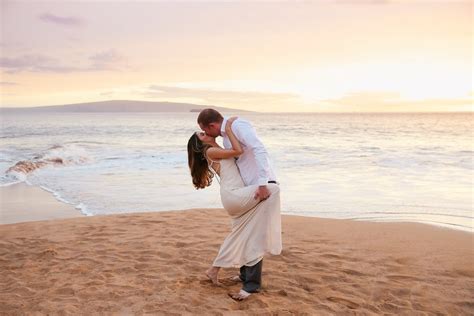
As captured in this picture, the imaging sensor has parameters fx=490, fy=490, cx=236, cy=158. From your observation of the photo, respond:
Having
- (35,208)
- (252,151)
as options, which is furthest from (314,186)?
(252,151)

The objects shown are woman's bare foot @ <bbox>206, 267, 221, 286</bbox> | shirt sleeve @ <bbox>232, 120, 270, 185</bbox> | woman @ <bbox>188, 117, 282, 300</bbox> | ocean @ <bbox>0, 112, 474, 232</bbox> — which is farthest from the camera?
ocean @ <bbox>0, 112, 474, 232</bbox>

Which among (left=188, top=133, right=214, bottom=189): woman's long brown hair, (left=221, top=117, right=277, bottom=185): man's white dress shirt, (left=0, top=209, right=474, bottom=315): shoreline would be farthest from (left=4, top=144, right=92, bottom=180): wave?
(left=221, top=117, right=277, bottom=185): man's white dress shirt

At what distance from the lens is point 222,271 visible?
571 centimetres

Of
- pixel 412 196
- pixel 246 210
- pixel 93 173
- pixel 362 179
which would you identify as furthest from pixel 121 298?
pixel 93 173

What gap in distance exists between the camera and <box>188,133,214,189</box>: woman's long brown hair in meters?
4.94

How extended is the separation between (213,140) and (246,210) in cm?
75

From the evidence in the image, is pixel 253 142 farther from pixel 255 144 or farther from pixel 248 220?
pixel 248 220

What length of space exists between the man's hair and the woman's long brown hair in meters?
0.40

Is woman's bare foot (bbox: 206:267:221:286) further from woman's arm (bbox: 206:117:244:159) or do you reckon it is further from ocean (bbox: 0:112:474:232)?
ocean (bbox: 0:112:474:232)

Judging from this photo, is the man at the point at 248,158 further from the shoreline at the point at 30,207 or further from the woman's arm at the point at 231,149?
the shoreline at the point at 30,207

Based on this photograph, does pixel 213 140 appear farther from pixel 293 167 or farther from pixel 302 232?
pixel 293 167

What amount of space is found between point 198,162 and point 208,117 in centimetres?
70

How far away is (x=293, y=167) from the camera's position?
1809 centimetres

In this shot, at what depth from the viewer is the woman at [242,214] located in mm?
4691
